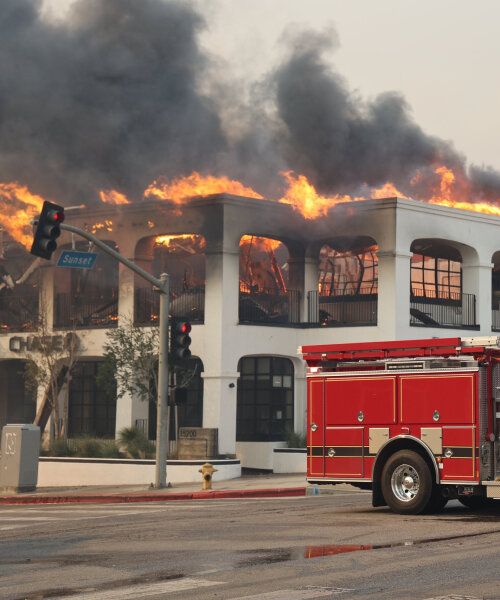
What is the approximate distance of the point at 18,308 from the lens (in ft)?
119

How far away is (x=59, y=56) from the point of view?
28000mm

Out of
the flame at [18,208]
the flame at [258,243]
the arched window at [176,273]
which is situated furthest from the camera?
the flame at [258,243]

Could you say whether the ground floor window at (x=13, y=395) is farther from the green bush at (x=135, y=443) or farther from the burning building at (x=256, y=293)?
the green bush at (x=135, y=443)

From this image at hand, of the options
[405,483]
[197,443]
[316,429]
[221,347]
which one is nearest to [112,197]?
[221,347]

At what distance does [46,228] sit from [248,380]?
1515cm

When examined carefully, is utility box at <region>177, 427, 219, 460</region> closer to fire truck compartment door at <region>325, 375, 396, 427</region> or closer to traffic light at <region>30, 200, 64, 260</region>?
traffic light at <region>30, 200, 64, 260</region>

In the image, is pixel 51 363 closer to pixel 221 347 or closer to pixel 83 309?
pixel 83 309

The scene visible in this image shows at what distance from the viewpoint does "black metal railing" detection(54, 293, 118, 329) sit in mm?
34688

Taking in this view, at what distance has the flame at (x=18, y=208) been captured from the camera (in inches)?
1204

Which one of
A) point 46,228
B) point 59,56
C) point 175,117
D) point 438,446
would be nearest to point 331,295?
point 175,117

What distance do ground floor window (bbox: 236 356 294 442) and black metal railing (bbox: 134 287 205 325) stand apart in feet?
7.61

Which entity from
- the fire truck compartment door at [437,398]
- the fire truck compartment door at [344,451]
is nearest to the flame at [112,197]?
the fire truck compartment door at [344,451]

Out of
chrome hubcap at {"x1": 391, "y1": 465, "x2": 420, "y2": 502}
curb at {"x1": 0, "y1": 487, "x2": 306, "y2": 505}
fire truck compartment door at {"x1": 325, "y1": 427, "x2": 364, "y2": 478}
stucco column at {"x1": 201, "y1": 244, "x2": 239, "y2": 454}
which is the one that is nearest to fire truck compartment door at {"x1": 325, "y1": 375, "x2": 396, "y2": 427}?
A: fire truck compartment door at {"x1": 325, "y1": 427, "x2": 364, "y2": 478}

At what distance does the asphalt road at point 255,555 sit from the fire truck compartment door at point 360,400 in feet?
4.66
